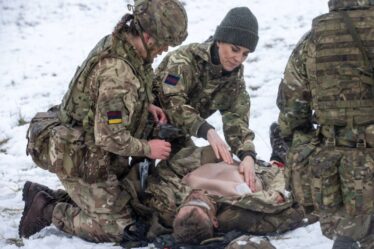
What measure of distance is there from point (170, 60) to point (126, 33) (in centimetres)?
73

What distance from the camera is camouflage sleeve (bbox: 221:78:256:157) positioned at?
525cm

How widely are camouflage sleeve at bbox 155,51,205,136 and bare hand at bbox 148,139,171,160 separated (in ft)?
1.30

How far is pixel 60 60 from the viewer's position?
412 inches

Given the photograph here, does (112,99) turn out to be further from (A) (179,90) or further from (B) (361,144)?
(B) (361,144)

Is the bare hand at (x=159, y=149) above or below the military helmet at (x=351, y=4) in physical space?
below

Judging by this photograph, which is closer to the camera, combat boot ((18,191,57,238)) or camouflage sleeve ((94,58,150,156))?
camouflage sleeve ((94,58,150,156))

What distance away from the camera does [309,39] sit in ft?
12.6

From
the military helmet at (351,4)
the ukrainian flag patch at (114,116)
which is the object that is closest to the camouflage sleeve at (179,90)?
the ukrainian flag patch at (114,116)

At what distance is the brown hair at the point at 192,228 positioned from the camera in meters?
4.30

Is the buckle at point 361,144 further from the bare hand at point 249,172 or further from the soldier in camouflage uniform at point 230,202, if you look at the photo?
the bare hand at point 249,172

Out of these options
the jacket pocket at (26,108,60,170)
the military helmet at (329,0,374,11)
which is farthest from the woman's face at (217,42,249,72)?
the military helmet at (329,0,374,11)

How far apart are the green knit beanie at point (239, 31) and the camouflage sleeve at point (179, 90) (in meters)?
0.35

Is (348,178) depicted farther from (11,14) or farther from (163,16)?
(11,14)

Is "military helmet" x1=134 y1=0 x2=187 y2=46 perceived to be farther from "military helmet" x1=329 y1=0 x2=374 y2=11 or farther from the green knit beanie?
"military helmet" x1=329 y1=0 x2=374 y2=11
